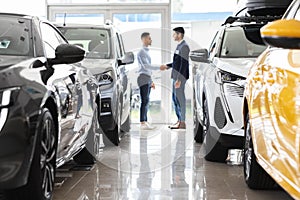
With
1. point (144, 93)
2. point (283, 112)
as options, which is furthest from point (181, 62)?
point (283, 112)

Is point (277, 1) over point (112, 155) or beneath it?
over

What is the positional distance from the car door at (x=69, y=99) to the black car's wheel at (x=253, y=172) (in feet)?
4.96

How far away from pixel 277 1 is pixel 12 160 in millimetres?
3595

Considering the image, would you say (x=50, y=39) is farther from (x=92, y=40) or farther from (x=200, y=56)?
(x=92, y=40)

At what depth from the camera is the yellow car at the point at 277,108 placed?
3145 mm

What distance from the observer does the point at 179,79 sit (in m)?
10.8

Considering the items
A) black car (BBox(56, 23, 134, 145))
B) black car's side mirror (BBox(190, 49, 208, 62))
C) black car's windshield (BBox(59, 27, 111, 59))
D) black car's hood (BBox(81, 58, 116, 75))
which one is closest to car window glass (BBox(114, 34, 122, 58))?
black car (BBox(56, 23, 134, 145))

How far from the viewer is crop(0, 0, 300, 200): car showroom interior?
136 inches

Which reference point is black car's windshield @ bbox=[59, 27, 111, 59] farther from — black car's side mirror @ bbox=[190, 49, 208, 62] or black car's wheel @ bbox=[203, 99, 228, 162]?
black car's wheel @ bbox=[203, 99, 228, 162]

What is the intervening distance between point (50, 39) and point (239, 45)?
2.87m

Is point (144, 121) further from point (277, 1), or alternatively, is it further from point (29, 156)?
point (29, 156)

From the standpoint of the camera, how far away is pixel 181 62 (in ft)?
35.0

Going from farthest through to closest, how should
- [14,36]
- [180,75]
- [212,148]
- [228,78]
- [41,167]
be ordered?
[180,75] → [212,148] → [228,78] → [14,36] → [41,167]

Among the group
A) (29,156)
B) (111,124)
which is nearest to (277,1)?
(111,124)
